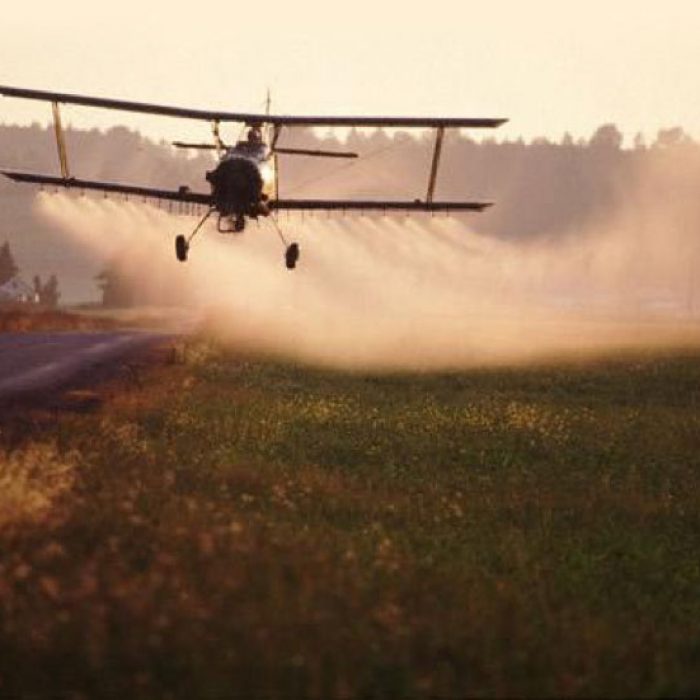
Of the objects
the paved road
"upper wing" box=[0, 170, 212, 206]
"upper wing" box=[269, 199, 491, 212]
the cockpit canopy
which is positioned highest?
the cockpit canopy

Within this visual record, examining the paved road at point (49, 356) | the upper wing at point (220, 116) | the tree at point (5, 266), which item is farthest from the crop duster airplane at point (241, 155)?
the tree at point (5, 266)

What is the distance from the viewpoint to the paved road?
29.5m

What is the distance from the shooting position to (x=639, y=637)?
896cm

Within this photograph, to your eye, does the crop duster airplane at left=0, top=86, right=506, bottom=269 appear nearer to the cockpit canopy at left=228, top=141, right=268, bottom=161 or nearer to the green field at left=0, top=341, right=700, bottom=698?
the cockpit canopy at left=228, top=141, right=268, bottom=161

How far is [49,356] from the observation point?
39656mm

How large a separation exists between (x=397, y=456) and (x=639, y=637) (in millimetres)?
10347

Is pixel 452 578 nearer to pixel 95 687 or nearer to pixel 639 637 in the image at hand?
pixel 639 637

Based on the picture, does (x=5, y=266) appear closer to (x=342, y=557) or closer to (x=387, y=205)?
(x=387, y=205)

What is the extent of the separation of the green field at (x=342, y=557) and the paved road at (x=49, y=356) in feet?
22.6

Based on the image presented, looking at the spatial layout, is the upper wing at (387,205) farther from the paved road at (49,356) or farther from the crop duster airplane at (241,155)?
the paved road at (49,356)

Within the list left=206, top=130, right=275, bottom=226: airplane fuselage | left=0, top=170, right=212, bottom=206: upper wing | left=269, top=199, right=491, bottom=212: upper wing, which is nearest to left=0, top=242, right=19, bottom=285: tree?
left=0, top=170, right=212, bottom=206: upper wing

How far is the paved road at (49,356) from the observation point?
29483 mm

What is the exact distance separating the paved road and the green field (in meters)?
6.89

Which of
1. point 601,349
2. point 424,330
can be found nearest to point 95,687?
point 601,349
